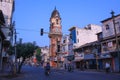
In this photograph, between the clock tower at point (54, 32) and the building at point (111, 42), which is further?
the clock tower at point (54, 32)

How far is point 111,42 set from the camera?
150 feet

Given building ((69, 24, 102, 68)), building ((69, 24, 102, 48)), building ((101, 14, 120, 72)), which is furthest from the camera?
building ((69, 24, 102, 48))

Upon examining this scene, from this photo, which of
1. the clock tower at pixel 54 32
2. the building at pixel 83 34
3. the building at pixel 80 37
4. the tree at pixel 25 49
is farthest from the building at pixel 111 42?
the clock tower at pixel 54 32

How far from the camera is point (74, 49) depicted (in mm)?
70938

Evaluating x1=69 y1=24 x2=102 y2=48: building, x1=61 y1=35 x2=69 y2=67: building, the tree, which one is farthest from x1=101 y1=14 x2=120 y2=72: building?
x1=61 y1=35 x2=69 y2=67: building

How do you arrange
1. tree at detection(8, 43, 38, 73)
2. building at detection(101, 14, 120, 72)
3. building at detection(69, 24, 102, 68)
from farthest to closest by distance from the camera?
building at detection(69, 24, 102, 68), building at detection(101, 14, 120, 72), tree at detection(8, 43, 38, 73)

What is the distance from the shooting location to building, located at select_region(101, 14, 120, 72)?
4522 centimetres

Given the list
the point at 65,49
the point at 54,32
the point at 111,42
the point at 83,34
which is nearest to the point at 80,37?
the point at 83,34

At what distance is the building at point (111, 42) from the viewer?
45.2 metres

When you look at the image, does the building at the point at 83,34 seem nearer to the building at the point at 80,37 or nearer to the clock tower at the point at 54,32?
the building at the point at 80,37

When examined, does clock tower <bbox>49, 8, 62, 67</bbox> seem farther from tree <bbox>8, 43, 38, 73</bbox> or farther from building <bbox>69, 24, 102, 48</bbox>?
tree <bbox>8, 43, 38, 73</bbox>

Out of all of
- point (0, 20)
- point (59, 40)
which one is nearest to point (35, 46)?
point (0, 20)

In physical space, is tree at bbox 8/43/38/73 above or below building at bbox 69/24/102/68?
below

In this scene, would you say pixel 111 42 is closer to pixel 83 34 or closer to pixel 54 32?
pixel 83 34
